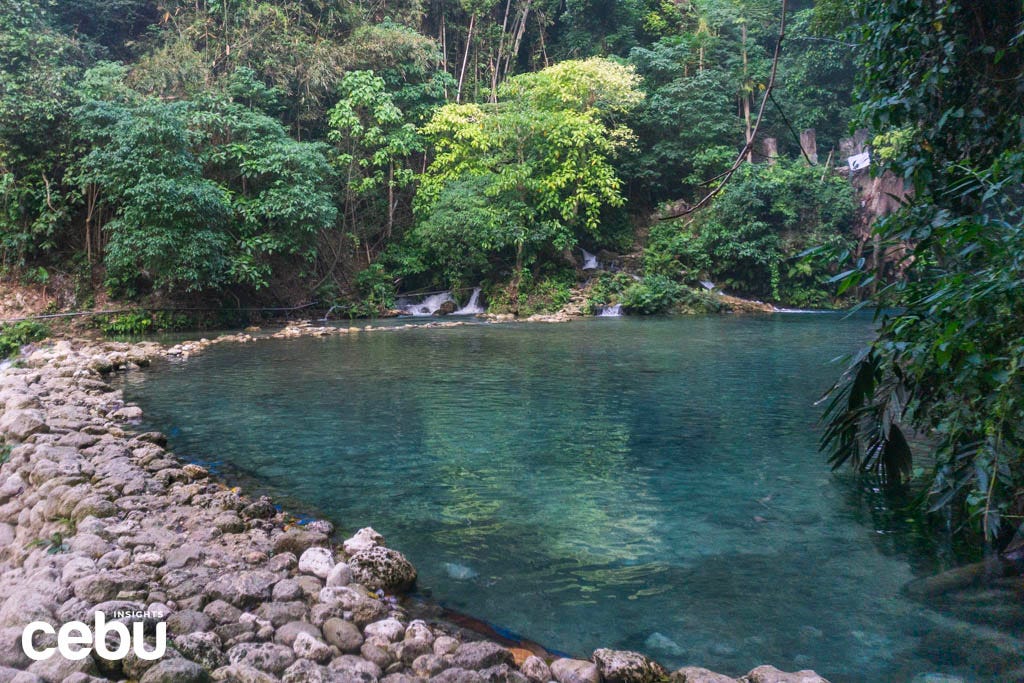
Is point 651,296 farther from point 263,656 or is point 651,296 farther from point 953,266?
point 263,656

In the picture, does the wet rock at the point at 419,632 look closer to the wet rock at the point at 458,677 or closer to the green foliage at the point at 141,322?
the wet rock at the point at 458,677

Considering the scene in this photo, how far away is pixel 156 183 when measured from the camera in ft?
46.2

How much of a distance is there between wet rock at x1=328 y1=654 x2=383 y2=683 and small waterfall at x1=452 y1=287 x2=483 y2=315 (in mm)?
18539

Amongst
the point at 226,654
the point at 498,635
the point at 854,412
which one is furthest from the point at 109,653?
the point at 854,412

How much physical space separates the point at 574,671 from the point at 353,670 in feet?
2.67

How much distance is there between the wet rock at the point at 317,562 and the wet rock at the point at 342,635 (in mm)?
533

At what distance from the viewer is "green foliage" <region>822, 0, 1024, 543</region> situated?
2939 millimetres

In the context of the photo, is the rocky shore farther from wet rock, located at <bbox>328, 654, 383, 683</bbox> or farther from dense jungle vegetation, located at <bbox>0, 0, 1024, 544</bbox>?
dense jungle vegetation, located at <bbox>0, 0, 1024, 544</bbox>

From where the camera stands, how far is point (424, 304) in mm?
21234

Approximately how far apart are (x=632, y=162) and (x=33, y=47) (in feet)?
56.1

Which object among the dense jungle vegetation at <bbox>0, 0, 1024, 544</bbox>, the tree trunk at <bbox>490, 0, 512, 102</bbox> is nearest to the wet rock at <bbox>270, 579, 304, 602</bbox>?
the dense jungle vegetation at <bbox>0, 0, 1024, 544</bbox>

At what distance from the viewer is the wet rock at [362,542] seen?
3.64 metres

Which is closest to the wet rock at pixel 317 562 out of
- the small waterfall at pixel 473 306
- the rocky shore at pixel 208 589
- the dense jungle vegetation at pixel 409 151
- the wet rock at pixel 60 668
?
the rocky shore at pixel 208 589

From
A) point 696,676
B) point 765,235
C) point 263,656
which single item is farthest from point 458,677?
point 765,235
